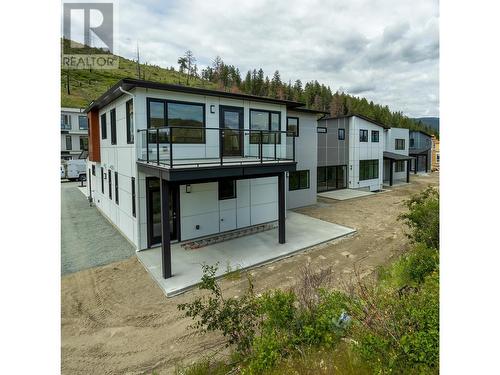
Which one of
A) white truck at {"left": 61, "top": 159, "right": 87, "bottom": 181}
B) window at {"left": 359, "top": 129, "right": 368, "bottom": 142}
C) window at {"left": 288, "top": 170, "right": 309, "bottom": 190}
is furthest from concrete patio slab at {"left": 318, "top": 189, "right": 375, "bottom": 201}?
white truck at {"left": 61, "top": 159, "right": 87, "bottom": 181}

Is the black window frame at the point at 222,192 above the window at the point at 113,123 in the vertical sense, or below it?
below

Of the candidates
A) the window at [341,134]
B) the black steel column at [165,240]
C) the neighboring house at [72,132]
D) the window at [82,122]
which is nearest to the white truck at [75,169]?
the neighboring house at [72,132]

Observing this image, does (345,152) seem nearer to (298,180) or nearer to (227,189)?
(298,180)

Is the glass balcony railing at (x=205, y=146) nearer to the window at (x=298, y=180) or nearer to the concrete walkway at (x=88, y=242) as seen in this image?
the concrete walkway at (x=88, y=242)

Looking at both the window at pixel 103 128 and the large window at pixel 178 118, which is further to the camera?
the window at pixel 103 128

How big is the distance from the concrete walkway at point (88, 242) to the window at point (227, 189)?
3646mm

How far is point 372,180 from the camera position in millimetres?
24656

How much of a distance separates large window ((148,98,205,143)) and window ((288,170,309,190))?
758 centimetres

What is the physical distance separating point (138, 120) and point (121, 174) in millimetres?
2827

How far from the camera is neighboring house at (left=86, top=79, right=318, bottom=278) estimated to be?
8.62 metres

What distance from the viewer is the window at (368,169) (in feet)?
77.6

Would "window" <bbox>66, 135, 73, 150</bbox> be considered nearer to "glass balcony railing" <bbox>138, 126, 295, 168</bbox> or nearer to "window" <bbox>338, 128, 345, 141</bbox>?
"window" <bbox>338, 128, 345, 141</bbox>

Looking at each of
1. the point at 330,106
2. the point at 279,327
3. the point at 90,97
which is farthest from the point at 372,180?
the point at 90,97
